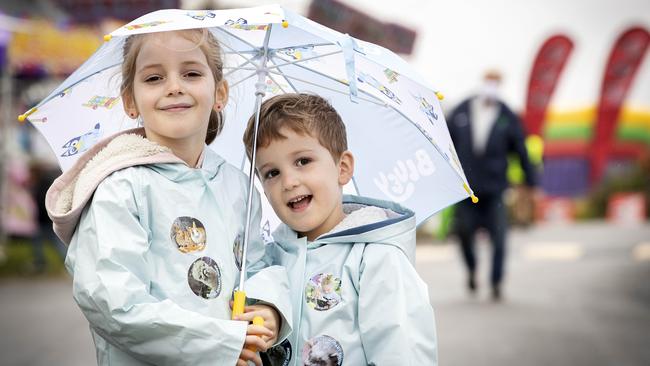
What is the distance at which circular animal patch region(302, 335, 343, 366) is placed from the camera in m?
2.68

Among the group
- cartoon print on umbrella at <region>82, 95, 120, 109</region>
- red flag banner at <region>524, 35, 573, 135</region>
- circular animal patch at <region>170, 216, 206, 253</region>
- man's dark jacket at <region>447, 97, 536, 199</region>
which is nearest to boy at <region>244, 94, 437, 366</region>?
circular animal patch at <region>170, 216, 206, 253</region>

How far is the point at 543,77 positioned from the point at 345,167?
17029 millimetres

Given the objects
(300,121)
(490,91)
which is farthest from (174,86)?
(490,91)

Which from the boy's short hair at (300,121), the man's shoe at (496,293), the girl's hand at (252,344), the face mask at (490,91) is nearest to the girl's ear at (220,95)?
the boy's short hair at (300,121)

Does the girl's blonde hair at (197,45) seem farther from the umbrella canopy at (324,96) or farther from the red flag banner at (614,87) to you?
the red flag banner at (614,87)

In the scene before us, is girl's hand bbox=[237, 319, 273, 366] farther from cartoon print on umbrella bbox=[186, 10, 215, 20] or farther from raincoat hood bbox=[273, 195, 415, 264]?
cartoon print on umbrella bbox=[186, 10, 215, 20]

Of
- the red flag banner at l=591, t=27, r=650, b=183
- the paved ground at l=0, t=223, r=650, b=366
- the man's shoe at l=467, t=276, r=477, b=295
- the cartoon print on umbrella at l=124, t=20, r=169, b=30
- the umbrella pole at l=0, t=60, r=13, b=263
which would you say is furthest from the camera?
the red flag banner at l=591, t=27, r=650, b=183

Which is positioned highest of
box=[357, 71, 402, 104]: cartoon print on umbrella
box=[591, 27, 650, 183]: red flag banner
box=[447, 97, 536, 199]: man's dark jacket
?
box=[591, 27, 650, 183]: red flag banner

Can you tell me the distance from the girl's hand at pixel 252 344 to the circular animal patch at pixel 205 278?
16 cm

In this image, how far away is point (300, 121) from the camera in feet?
9.56

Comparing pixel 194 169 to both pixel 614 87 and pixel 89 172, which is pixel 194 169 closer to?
pixel 89 172

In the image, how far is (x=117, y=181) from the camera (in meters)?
2.49

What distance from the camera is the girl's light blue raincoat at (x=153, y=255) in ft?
7.67

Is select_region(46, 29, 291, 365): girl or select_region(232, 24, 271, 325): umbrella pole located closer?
select_region(46, 29, 291, 365): girl
